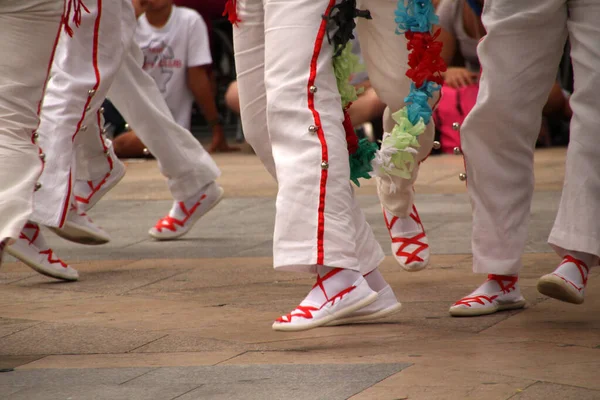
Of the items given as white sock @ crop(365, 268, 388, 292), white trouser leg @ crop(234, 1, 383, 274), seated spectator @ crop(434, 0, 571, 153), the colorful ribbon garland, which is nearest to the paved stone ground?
white sock @ crop(365, 268, 388, 292)

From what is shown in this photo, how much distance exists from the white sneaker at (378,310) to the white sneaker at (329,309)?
0.43 ft

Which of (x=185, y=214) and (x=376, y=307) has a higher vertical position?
(x=376, y=307)

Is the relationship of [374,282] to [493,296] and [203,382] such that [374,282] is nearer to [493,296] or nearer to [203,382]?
[493,296]

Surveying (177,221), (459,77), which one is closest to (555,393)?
(177,221)

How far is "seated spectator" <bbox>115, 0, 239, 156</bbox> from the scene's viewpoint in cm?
930

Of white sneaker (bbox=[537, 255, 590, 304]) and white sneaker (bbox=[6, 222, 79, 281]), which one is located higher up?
white sneaker (bbox=[537, 255, 590, 304])

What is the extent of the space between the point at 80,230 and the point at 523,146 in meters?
2.02

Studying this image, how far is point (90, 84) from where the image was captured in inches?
173

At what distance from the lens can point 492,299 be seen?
348 centimetres

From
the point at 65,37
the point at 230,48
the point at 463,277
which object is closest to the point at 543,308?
the point at 463,277

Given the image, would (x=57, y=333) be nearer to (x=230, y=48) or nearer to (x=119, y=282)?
(x=119, y=282)

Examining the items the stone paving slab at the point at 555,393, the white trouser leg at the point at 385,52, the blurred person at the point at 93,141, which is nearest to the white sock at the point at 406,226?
the white trouser leg at the point at 385,52

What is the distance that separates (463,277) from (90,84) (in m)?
1.57

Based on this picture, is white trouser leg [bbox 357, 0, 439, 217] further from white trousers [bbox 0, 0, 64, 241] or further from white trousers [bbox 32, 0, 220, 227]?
white trousers [bbox 32, 0, 220, 227]
